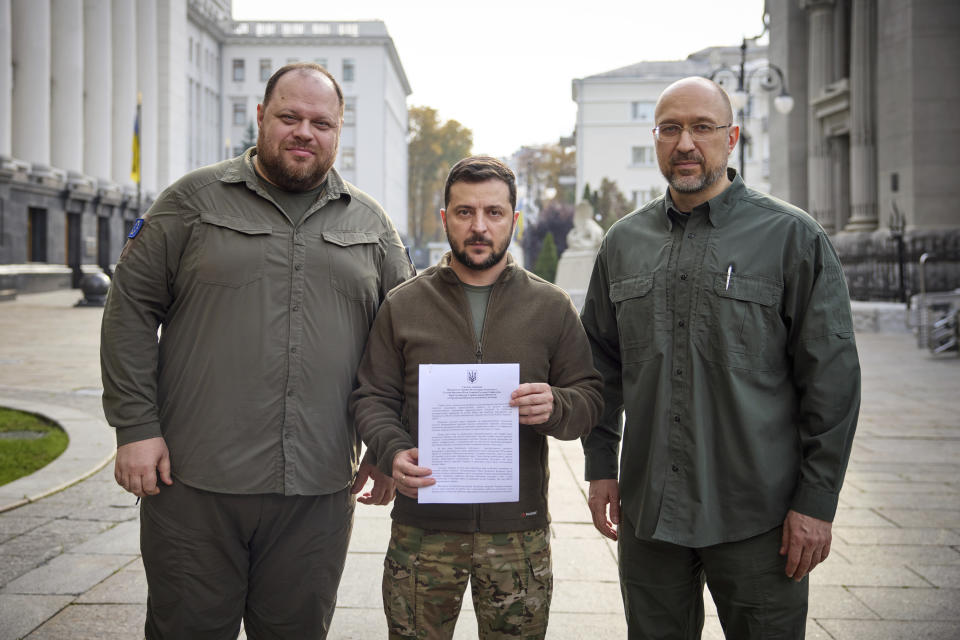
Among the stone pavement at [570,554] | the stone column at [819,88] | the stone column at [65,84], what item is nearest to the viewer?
the stone pavement at [570,554]

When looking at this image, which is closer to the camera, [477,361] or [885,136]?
[477,361]

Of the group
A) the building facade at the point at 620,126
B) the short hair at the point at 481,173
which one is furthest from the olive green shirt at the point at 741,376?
the building facade at the point at 620,126

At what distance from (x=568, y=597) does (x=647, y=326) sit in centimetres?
220

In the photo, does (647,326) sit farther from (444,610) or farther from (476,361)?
(444,610)

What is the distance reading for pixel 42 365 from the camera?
1391cm

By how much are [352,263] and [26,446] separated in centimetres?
601

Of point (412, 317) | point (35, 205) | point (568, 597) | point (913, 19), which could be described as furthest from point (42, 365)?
point (35, 205)

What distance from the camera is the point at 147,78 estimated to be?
5331 cm

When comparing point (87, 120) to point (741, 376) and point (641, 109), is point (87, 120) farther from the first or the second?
point (741, 376)

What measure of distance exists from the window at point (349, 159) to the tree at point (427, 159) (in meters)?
16.3

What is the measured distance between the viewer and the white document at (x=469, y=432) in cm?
306

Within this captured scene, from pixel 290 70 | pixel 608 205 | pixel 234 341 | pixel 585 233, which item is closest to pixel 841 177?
pixel 585 233

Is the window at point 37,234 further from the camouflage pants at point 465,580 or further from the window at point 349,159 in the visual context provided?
the window at point 349,159

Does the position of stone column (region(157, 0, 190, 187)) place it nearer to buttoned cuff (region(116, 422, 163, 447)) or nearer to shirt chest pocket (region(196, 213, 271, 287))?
shirt chest pocket (region(196, 213, 271, 287))
